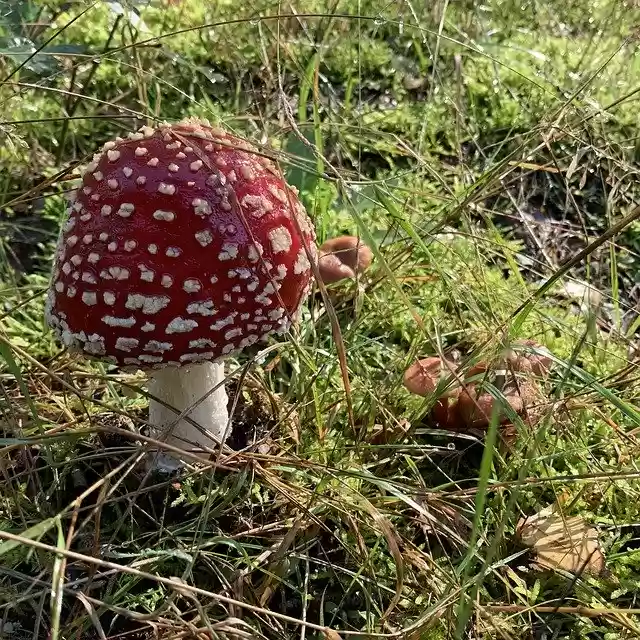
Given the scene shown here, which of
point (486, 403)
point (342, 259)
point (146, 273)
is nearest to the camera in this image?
point (146, 273)

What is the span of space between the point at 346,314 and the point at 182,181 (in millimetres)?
961

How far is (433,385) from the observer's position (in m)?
1.79

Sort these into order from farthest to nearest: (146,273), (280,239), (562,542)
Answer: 1. (562,542)
2. (280,239)
3. (146,273)

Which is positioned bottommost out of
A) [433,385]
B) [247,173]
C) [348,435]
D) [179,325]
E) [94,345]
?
[348,435]

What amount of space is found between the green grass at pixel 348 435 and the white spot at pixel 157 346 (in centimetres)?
17

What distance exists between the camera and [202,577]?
5.11ft

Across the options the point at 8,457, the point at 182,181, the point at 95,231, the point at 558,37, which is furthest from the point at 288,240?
the point at 558,37

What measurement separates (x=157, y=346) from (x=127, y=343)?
2.5 inches

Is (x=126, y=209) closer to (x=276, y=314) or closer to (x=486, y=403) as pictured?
(x=276, y=314)

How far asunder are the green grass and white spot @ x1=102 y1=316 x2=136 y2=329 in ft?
0.66

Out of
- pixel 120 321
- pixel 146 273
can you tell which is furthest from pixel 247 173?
pixel 120 321

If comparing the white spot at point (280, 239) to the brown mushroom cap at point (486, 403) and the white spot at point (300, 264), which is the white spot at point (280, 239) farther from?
the brown mushroom cap at point (486, 403)

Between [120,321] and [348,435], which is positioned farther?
[348,435]

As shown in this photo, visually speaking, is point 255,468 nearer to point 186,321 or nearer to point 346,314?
point 186,321
